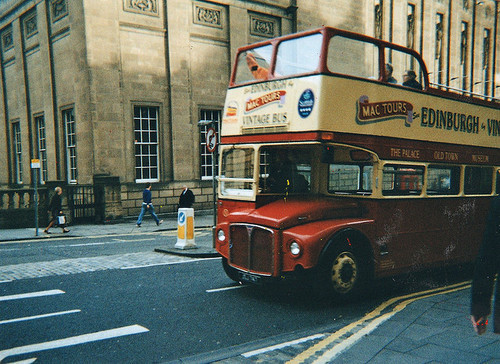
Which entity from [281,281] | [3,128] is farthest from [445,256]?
[3,128]

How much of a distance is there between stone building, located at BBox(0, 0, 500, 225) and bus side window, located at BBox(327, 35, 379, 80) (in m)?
14.3

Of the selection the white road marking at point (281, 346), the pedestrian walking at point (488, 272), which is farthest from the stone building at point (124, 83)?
the pedestrian walking at point (488, 272)

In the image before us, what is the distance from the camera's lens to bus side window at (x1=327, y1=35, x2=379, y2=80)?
6324 mm

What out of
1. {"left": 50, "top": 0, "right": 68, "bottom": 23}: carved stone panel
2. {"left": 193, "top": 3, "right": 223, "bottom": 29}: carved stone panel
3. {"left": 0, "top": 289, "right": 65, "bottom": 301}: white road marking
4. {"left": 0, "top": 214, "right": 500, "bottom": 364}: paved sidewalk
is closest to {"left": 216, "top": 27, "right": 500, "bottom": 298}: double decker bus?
{"left": 0, "top": 214, "right": 500, "bottom": 364}: paved sidewalk

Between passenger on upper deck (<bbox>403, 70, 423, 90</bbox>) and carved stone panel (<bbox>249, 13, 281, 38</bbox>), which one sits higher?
carved stone panel (<bbox>249, 13, 281, 38</bbox>)

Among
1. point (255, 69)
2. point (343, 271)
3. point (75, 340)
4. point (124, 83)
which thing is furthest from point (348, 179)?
point (124, 83)

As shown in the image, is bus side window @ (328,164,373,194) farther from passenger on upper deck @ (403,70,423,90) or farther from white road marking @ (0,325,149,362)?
white road marking @ (0,325,149,362)

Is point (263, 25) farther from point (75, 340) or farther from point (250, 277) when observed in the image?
point (75, 340)

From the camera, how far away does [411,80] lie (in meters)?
7.36

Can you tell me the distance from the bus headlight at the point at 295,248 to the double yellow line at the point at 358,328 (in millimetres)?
1131

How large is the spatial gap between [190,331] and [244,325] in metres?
0.69

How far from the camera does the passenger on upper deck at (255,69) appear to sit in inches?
283

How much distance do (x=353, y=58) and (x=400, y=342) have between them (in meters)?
4.42

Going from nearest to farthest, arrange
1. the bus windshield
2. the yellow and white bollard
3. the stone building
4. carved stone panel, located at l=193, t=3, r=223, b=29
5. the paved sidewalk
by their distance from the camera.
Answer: the paved sidewalk, the bus windshield, the yellow and white bollard, the stone building, carved stone panel, located at l=193, t=3, r=223, b=29
